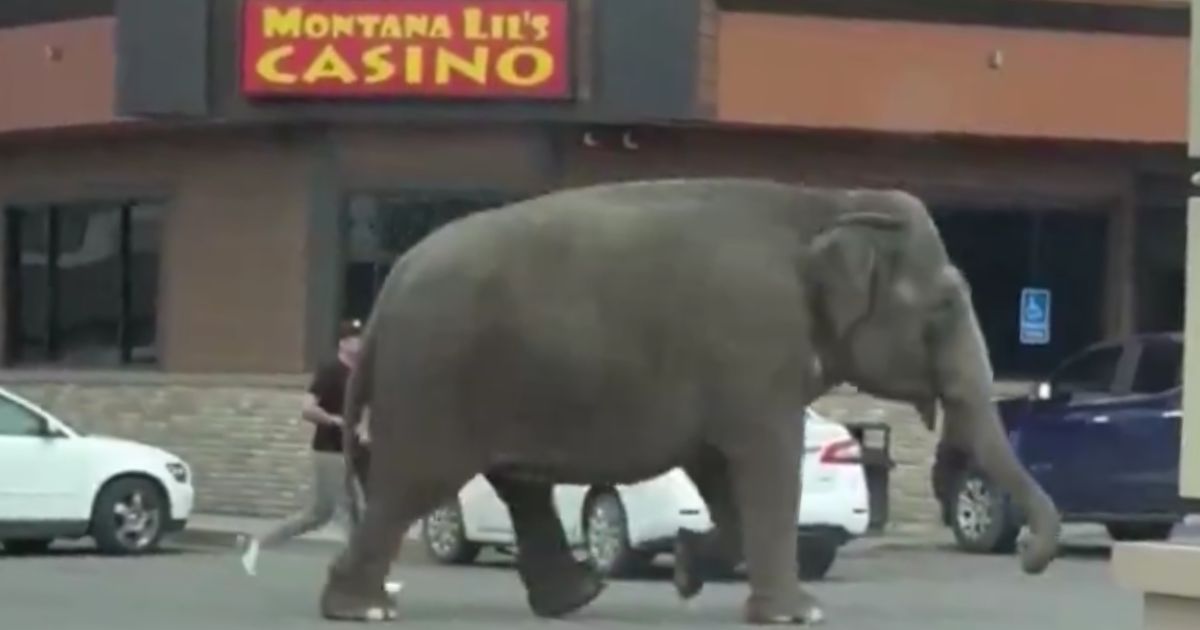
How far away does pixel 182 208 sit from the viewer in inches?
1172

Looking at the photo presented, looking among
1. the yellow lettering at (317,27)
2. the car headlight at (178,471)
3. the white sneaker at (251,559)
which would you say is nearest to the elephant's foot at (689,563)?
the white sneaker at (251,559)

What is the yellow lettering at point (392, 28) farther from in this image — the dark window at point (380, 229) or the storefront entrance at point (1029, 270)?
the storefront entrance at point (1029, 270)

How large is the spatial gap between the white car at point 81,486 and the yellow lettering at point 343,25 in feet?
14.8

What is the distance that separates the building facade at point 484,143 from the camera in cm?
2744

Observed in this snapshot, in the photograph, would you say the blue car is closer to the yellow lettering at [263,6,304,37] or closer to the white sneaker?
the white sneaker

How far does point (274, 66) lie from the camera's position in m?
27.8

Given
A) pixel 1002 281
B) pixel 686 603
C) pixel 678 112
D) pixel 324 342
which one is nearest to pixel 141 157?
pixel 324 342

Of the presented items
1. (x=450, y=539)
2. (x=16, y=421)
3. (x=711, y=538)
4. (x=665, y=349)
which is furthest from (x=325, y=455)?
(x=665, y=349)

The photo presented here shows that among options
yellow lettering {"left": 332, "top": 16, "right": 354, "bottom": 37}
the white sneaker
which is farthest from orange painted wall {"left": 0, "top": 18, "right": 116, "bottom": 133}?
the white sneaker

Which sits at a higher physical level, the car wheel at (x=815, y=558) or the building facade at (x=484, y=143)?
the building facade at (x=484, y=143)

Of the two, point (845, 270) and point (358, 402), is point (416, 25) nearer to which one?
point (358, 402)

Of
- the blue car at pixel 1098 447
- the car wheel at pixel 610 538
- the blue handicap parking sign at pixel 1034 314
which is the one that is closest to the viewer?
the car wheel at pixel 610 538

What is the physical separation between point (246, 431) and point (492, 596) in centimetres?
1037

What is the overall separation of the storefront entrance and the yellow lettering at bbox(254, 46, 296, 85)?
638cm
